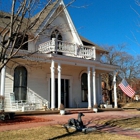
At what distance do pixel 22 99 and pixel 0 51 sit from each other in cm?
1040

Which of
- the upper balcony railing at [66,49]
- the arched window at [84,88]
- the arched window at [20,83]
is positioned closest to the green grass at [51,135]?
the arched window at [20,83]

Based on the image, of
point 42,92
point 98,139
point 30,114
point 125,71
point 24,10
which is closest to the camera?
point 24,10

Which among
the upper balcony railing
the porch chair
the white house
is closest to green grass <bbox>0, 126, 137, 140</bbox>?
the white house

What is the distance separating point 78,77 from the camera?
64.7 ft

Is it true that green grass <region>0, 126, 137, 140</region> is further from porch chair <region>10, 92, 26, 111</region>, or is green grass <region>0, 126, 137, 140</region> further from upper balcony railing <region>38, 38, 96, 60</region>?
upper balcony railing <region>38, 38, 96, 60</region>

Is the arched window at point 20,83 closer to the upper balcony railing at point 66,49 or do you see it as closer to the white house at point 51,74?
the white house at point 51,74

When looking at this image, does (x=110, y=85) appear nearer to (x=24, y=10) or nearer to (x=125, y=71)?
(x=125, y=71)

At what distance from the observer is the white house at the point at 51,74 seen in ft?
49.5

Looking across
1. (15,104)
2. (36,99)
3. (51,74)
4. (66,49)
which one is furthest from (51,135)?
(66,49)

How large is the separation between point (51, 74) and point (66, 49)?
8.94 ft

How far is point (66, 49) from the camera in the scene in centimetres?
1716

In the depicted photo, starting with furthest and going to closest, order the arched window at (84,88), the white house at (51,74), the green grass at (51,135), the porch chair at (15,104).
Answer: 1. the arched window at (84,88)
2. the white house at (51,74)
3. the porch chair at (15,104)
4. the green grass at (51,135)

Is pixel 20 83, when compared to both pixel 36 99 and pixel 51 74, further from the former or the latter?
pixel 51 74

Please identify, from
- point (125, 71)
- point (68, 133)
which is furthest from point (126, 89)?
point (125, 71)
